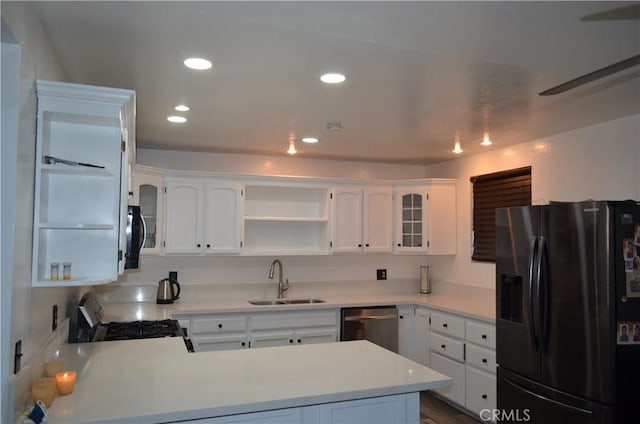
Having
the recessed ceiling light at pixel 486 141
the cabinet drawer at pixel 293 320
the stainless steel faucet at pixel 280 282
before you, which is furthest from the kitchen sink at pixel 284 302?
the recessed ceiling light at pixel 486 141

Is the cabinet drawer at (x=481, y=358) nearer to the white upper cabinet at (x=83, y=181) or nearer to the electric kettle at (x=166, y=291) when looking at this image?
the electric kettle at (x=166, y=291)

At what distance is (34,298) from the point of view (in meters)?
1.85

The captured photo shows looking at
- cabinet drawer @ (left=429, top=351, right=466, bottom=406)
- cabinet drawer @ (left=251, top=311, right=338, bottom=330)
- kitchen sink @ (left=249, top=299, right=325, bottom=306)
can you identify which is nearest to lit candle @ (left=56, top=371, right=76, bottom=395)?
cabinet drawer @ (left=251, top=311, right=338, bottom=330)

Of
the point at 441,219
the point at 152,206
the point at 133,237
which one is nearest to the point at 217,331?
the point at 152,206

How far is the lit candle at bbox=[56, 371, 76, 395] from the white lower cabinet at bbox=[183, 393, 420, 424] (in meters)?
0.53

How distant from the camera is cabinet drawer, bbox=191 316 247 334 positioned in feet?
13.1

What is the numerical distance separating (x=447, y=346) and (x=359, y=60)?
2866 mm

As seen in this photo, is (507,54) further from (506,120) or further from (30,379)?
(30,379)

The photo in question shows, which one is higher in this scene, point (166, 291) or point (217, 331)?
point (166, 291)

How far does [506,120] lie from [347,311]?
2.20 m

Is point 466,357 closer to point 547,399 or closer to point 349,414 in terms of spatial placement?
point 547,399

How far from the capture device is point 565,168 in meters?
3.66

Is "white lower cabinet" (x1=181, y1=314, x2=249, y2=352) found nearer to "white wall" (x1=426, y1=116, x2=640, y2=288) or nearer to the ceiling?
the ceiling

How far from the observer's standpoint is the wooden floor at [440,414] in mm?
3840
